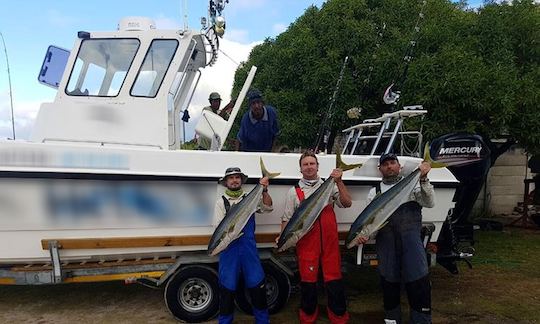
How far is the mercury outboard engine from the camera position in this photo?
16.6ft

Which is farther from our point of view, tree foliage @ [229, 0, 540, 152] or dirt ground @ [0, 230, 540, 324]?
tree foliage @ [229, 0, 540, 152]

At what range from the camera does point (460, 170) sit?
202 inches

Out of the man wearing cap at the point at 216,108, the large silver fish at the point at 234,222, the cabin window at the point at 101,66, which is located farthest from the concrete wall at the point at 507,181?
the cabin window at the point at 101,66

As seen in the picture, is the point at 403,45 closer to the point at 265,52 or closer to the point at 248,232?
the point at 265,52

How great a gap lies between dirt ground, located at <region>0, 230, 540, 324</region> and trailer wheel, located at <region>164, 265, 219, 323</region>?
238 millimetres

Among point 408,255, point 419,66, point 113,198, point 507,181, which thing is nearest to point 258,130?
point 113,198

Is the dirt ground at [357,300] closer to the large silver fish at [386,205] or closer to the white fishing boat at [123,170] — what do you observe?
the white fishing boat at [123,170]

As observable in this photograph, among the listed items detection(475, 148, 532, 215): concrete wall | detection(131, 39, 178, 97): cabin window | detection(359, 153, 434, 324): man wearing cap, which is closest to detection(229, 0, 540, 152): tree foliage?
detection(475, 148, 532, 215): concrete wall

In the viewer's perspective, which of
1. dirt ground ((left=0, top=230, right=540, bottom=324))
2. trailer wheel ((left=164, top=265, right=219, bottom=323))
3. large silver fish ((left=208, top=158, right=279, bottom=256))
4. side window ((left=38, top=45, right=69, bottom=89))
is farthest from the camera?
side window ((left=38, top=45, right=69, bottom=89))

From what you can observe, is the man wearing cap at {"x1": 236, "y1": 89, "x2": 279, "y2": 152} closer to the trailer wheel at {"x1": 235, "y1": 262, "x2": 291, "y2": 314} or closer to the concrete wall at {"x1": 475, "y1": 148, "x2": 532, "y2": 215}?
the trailer wheel at {"x1": 235, "y1": 262, "x2": 291, "y2": 314}

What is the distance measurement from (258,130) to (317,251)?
1.64 meters

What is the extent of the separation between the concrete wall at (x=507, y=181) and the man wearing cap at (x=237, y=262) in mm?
8645

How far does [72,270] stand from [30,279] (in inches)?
14.3

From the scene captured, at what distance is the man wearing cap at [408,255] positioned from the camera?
395 cm
